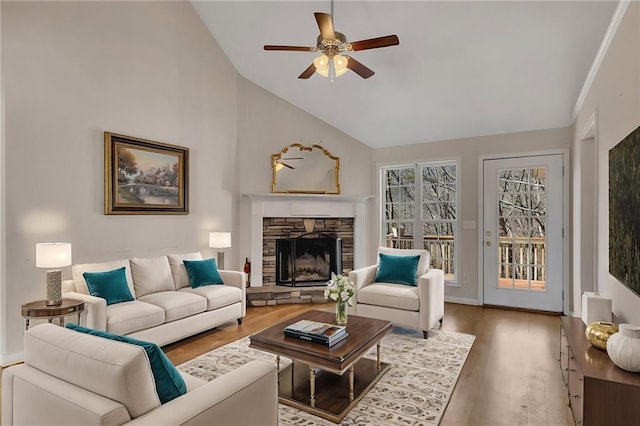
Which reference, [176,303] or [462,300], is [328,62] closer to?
[176,303]

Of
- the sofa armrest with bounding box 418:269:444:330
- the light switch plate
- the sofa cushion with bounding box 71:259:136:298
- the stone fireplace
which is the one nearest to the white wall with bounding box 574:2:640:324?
the sofa armrest with bounding box 418:269:444:330

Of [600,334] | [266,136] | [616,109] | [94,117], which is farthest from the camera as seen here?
[266,136]

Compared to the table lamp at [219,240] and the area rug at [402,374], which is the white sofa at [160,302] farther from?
the area rug at [402,374]

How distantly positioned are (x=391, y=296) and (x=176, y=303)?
88.1 inches

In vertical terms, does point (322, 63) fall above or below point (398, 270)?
above

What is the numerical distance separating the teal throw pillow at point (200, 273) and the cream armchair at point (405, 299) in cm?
165

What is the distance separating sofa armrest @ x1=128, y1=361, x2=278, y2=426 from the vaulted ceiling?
3.35 m

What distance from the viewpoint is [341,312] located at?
2.97 metres


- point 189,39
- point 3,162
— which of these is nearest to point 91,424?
point 3,162

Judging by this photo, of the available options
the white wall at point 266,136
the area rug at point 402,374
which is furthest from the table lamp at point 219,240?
the area rug at point 402,374

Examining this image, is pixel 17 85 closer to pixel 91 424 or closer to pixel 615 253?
pixel 91 424

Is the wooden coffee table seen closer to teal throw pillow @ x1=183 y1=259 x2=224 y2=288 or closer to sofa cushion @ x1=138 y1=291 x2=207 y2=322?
sofa cushion @ x1=138 y1=291 x2=207 y2=322

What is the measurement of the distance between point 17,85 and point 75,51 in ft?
2.21

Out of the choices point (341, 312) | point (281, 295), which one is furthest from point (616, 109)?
point (281, 295)
